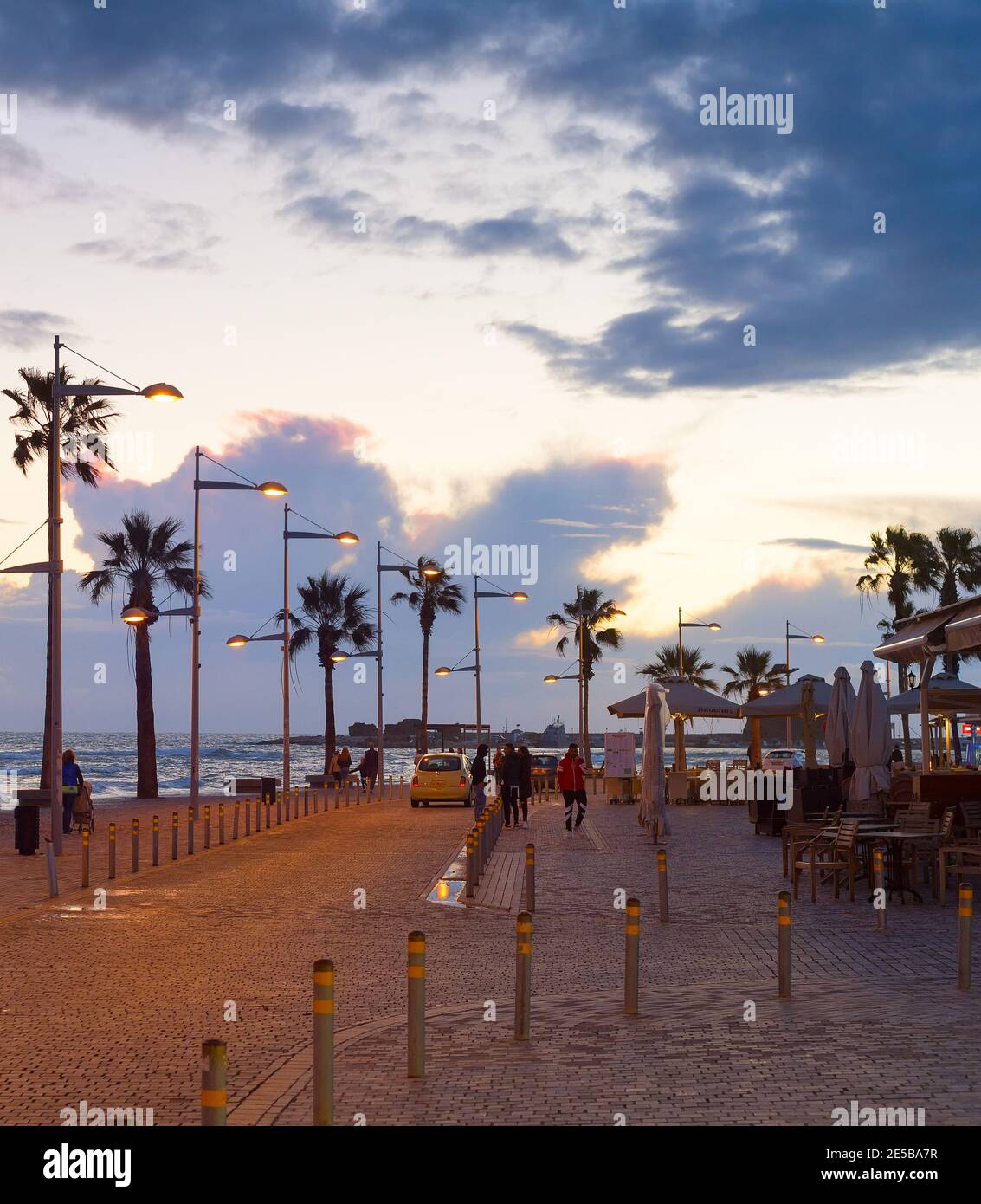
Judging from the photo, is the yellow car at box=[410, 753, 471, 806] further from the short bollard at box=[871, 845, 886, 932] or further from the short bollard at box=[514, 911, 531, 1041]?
the short bollard at box=[514, 911, 531, 1041]

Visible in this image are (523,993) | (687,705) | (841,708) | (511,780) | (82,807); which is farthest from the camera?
(687,705)

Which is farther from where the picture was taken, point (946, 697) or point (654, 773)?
point (946, 697)

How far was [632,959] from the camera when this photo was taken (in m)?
10.6

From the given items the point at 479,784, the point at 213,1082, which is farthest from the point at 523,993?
the point at 479,784

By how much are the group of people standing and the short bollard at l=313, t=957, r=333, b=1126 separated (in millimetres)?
23513

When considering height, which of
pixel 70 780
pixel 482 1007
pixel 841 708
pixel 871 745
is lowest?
pixel 482 1007

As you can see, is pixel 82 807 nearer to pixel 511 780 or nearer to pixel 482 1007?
pixel 511 780

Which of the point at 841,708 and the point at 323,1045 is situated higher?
the point at 841,708

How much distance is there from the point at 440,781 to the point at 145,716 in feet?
47.5

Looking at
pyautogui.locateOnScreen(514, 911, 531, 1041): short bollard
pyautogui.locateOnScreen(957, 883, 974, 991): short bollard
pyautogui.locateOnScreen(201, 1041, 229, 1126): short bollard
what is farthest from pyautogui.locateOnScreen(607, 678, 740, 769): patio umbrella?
pyautogui.locateOnScreen(201, 1041, 229, 1126): short bollard

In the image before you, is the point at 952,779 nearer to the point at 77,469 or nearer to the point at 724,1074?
the point at 724,1074

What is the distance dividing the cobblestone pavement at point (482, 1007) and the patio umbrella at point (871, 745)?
10.2 ft

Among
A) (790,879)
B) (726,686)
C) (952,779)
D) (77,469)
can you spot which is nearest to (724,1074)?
(790,879)
